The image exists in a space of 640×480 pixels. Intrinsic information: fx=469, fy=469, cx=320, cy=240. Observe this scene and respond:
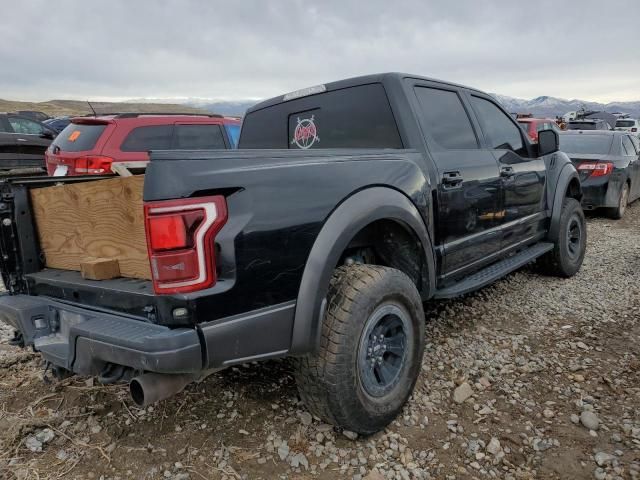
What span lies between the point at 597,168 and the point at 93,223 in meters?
7.84

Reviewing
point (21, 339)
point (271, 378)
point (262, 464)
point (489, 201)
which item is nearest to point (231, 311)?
point (262, 464)

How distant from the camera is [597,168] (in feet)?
25.2

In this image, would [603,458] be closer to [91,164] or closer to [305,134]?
[305,134]

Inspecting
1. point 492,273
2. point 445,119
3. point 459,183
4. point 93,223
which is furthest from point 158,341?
point 492,273

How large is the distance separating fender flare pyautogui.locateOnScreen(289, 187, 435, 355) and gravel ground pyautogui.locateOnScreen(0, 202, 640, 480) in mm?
675

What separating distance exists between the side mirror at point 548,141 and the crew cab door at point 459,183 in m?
0.85

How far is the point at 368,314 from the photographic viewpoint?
2.24 metres

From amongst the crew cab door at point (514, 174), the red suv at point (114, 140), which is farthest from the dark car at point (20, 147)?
the crew cab door at point (514, 174)

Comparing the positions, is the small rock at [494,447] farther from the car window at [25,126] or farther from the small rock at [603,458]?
the car window at [25,126]

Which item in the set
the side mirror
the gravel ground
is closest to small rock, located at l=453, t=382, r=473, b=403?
the gravel ground

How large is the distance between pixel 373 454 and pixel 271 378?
2.89ft

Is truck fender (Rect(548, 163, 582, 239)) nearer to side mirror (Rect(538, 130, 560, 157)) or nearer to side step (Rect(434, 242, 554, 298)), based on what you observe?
side step (Rect(434, 242, 554, 298))

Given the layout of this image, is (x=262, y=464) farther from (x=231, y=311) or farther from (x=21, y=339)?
(x=21, y=339)

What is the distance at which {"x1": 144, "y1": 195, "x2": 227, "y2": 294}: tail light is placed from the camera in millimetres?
1706
